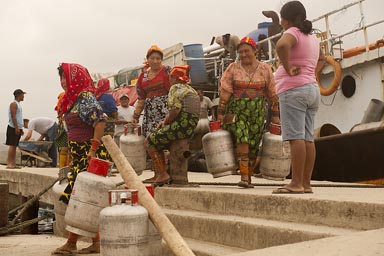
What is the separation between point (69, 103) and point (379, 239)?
110 inches

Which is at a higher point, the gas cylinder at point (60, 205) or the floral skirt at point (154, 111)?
the floral skirt at point (154, 111)

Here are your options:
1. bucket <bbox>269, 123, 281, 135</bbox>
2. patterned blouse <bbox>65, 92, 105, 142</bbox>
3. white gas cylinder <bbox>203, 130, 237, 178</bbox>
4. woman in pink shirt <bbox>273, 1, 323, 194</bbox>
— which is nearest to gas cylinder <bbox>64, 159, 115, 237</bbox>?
patterned blouse <bbox>65, 92, 105, 142</bbox>

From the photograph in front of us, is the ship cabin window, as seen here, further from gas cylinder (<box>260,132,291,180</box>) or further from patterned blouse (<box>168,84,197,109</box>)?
patterned blouse (<box>168,84,197,109</box>)

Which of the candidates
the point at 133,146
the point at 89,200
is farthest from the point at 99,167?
the point at 133,146

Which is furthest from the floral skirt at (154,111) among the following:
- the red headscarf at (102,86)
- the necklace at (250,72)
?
the necklace at (250,72)

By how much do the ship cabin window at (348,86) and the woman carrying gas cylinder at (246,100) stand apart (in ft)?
16.6

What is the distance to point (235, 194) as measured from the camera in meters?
4.58

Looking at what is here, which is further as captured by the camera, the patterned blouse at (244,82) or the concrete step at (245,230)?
the patterned blouse at (244,82)

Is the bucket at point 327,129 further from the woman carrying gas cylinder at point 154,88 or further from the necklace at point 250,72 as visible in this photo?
the necklace at point 250,72

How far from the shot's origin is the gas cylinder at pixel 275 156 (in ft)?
18.9

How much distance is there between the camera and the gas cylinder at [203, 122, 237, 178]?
18.5ft

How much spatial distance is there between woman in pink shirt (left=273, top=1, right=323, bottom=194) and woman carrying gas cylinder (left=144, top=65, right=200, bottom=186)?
1.15m

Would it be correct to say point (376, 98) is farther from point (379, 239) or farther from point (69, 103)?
point (379, 239)

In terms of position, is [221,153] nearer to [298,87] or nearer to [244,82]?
[244,82]
